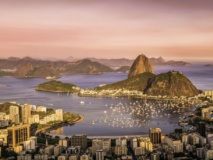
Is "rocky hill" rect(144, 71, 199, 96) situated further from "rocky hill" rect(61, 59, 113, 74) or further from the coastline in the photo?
"rocky hill" rect(61, 59, 113, 74)

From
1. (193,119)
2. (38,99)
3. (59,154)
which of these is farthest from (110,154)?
(38,99)

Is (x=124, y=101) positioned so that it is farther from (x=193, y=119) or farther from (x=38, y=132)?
(x=38, y=132)

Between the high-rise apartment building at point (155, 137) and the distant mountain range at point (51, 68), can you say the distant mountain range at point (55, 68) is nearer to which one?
the distant mountain range at point (51, 68)

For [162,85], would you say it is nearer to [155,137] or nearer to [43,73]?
[155,137]

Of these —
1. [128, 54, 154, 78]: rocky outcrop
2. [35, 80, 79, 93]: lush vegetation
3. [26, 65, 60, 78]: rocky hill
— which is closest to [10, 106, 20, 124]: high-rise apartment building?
[35, 80, 79, 93]: lush vegetation

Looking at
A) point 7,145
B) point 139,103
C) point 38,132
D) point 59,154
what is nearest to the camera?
point 59,154
